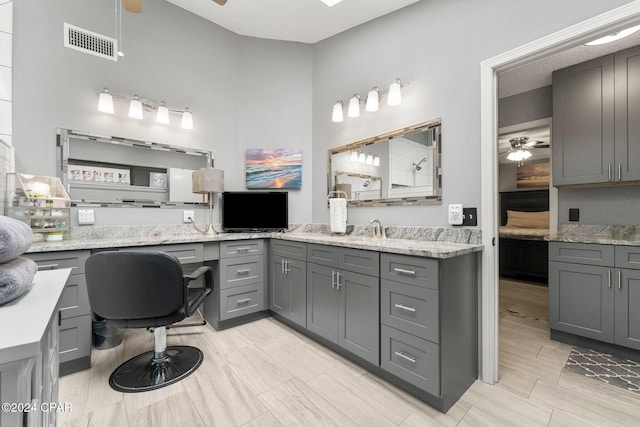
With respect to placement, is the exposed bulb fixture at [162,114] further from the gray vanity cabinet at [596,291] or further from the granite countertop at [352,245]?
the gray vanity cabinet at [596,291]

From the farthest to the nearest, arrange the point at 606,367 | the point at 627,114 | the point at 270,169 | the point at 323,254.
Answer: the point at 270,169 → the point at 627,114 → the point at 323,254 → the point at 606,367

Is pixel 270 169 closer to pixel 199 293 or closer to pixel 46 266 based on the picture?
pixel 199 293

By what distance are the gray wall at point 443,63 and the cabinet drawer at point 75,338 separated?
231 cm

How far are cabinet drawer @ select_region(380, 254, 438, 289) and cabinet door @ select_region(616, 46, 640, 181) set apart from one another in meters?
2.17

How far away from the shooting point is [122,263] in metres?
1.50

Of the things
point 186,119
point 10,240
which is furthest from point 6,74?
point 10,240

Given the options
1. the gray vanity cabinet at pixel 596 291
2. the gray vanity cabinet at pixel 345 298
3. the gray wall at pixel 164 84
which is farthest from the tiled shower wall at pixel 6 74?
the gray vanity cabinet at pixel 596 291

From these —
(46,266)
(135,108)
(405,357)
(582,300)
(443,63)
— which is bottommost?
(405,357)

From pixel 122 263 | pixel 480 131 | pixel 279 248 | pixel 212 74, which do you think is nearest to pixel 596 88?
pixel 480 131

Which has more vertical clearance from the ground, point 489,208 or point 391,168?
point 391,168

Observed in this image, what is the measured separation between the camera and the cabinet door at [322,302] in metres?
2.08

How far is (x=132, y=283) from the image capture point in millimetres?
1521

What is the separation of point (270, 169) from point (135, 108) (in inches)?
55.1

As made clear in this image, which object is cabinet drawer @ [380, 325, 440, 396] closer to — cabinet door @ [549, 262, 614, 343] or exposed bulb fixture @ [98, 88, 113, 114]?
cabinet door @ [549, 262, 614, 343]
